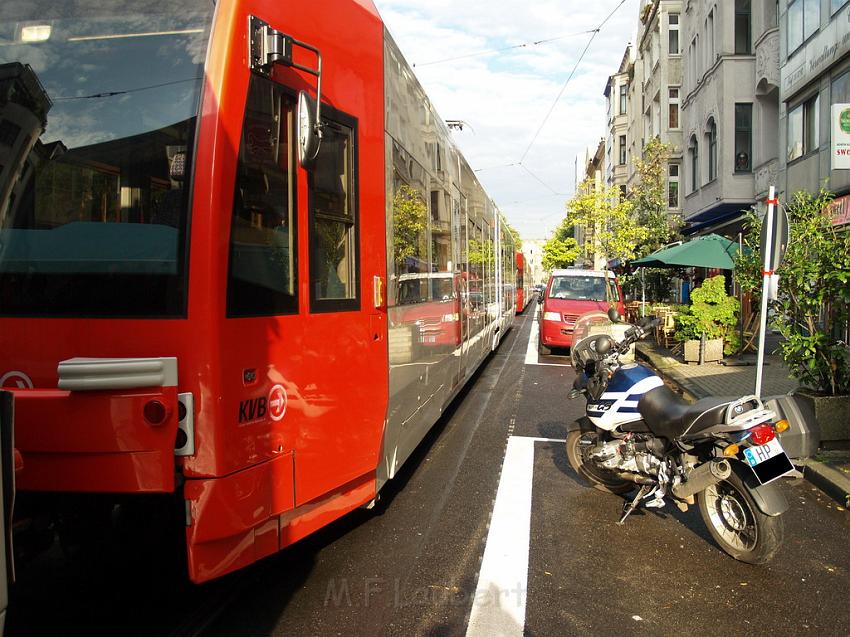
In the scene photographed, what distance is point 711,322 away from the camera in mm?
14031

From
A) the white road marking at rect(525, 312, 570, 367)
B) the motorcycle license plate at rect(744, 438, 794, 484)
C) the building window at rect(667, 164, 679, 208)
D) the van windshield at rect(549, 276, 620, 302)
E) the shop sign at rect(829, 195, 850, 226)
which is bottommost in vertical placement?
the white road marking at rect(525, 312, 570, 367)

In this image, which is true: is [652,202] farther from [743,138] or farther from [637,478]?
[637,478]

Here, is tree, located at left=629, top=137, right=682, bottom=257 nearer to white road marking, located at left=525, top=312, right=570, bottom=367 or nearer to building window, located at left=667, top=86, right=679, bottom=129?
white road marking, located at left=525, top=312, right=570, bottom=367

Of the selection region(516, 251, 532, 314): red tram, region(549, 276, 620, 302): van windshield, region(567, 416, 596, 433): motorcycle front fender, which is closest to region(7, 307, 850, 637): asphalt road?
region(567, 416, 596, 433): motorcycle front fender

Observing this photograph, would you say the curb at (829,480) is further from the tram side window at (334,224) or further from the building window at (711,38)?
the building window at (711,38)

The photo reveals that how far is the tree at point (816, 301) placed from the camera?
22.4ft

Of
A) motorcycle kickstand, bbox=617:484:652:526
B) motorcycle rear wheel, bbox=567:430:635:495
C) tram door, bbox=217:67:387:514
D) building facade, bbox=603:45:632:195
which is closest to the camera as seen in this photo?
tram door, bbox=217:67:387:514

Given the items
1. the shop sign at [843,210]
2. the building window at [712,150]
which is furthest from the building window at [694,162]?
the shop sign at [843,210]

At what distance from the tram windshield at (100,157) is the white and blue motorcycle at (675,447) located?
311 cm

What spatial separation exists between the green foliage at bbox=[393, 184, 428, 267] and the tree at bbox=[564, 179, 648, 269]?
2072 centimetres

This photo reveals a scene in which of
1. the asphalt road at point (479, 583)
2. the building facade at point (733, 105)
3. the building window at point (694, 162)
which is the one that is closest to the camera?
the asphalt road at point (479, 583)

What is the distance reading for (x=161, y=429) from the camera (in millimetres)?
3033

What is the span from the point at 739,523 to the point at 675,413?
75 cm

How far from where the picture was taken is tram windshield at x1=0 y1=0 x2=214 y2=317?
311 centimetres
